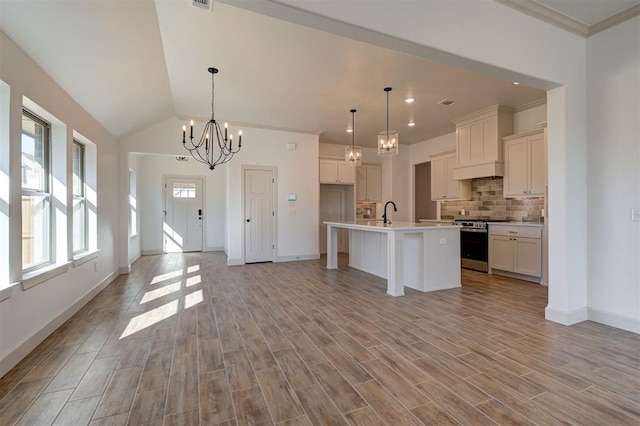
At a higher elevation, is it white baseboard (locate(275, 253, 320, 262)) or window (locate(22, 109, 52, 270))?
window (locate(22, 109, 52, 270))

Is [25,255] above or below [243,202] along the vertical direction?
below

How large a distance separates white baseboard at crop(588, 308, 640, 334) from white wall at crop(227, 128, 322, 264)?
483 centimetres

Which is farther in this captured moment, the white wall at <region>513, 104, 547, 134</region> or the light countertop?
the white wall at <region>513, 104, 547, 134</region>

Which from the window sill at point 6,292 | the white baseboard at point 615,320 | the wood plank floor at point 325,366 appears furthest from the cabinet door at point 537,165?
the window sill at point 6,292

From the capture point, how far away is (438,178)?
698cm

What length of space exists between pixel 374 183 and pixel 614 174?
552 cm

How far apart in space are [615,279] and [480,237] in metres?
2.58

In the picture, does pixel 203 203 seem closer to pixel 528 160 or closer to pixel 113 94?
pixel 113 94

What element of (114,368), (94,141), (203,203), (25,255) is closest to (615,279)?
(114,368)

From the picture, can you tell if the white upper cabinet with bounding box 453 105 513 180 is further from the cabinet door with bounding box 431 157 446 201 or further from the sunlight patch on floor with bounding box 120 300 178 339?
the sunlight patch on floor with bounding box 120 300 178 339

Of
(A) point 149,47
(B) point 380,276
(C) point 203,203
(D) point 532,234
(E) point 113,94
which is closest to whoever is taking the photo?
(A) point 149,47

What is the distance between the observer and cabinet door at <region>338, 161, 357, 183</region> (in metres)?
7.66

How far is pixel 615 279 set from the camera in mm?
2918

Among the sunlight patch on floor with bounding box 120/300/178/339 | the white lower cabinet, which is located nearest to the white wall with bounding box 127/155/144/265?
the sunlight patch on floor with bounding box 120/300/178/339
